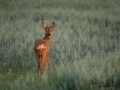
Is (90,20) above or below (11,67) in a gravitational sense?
above

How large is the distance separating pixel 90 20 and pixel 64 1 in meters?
8.39

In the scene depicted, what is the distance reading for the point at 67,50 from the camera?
10578 millimetres

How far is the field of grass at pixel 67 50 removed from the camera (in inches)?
245

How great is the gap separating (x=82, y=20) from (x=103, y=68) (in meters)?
11.4

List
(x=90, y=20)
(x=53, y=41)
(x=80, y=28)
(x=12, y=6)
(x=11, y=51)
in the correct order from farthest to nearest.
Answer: (x=12, y=6) → (x=90, y=20) → (x=80, y=28) → (x=53, y=41) → (x=11, y=51)

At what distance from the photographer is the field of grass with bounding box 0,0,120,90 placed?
6.23 meters

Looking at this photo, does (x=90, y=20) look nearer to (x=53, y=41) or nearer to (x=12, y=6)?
(x=53, y=41)

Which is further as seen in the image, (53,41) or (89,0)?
(89,0)

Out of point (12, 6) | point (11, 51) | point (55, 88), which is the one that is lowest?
point (55, 88)

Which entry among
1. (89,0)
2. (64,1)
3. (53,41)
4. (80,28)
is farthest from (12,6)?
(53,41)

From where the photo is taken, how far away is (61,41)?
39.4 feet

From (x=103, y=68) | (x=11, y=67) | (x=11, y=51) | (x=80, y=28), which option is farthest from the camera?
(x=80, y=28)

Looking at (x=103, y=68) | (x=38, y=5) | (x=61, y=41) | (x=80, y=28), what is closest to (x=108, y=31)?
(x=80, y=28)

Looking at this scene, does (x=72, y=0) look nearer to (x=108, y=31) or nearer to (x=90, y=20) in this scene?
(x=90, y=20)
